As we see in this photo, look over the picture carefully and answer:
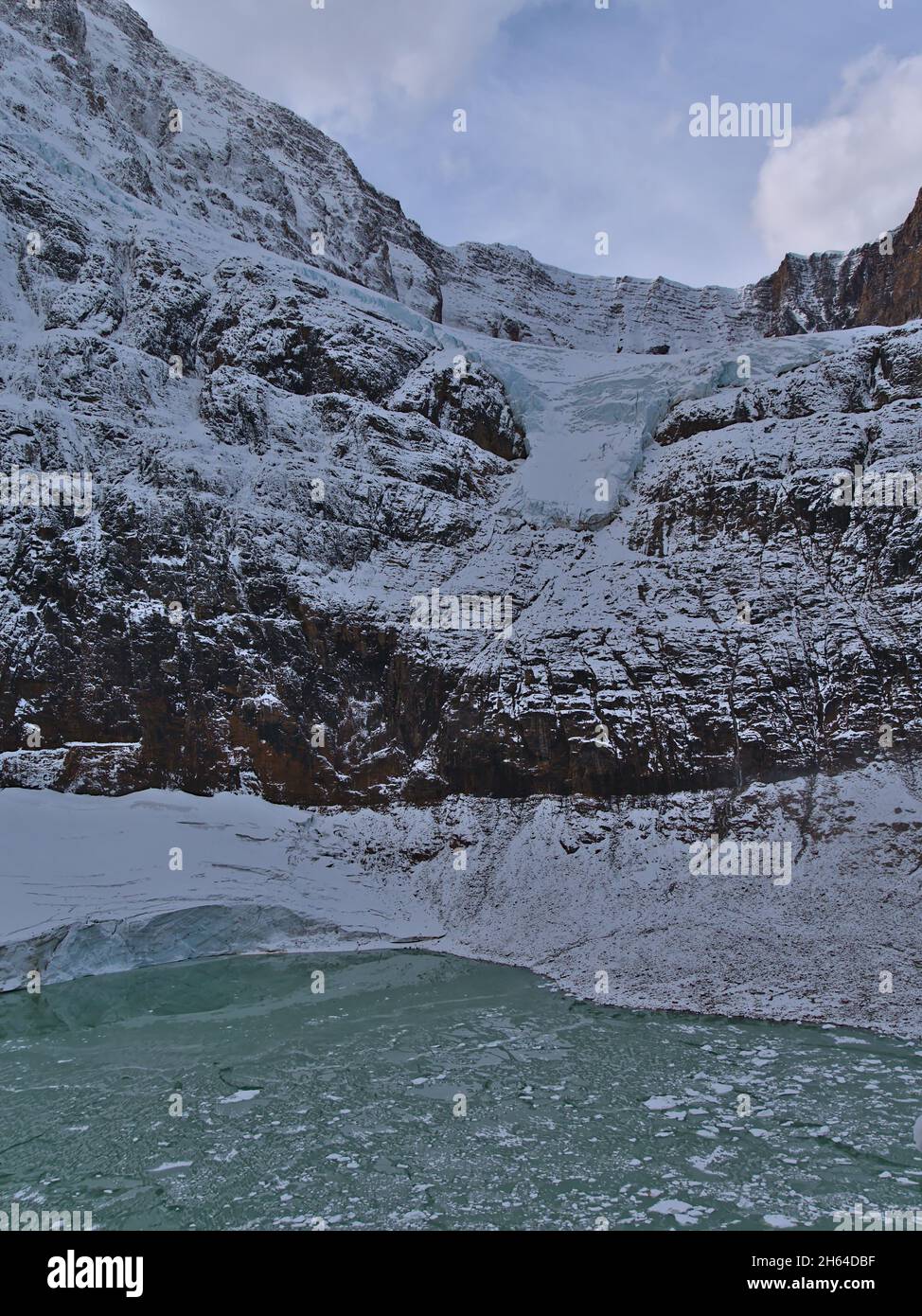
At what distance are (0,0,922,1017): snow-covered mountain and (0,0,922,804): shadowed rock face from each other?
0.17 meters

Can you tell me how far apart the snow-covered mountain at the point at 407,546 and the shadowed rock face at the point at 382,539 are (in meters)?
0.17

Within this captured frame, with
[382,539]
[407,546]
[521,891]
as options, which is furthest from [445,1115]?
[382,539]

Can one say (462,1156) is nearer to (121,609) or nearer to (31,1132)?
(31,1132)

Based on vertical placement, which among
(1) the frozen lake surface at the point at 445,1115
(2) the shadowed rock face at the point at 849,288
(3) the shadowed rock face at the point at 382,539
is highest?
(2) the shadowed rock face at the point at 849,288

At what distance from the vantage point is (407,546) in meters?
47.1

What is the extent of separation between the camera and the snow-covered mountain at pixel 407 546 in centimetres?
3694

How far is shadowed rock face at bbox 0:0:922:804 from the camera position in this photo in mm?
37781

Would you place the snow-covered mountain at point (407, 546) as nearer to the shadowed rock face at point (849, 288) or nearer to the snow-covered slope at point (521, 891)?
the snow-covered slope at point (521, 891)

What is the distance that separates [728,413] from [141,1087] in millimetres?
48520

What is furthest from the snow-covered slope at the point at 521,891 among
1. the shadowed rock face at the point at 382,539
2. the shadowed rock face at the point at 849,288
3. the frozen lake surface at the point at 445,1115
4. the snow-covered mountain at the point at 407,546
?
the shadowed rock face at the point at 849,288

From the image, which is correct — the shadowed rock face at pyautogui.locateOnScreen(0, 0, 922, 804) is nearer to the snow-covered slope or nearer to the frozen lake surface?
the snow-covered slope

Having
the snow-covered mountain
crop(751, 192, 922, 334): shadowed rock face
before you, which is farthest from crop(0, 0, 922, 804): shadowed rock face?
crop(751, 192, 922, 334): shadowed rock face

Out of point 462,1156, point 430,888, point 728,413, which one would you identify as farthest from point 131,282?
point 462,1156

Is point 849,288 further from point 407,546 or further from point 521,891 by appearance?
point 521,891
